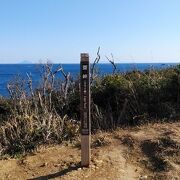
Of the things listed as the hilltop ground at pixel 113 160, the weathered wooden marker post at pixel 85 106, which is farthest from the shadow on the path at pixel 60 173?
the weathered wooden marker post at pixel 85 106

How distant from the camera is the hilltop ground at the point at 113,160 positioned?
7430 millimetres

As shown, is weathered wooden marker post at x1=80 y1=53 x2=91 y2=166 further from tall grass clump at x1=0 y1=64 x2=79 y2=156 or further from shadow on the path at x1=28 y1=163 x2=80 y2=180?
tall grass clump at x1=0 y1=64 x2=79 y2=156

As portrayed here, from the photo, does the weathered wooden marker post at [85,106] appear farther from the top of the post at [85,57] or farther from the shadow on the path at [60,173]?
the shadow on the path at [60,173]

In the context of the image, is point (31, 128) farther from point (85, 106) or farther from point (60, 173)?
point (85, 106)

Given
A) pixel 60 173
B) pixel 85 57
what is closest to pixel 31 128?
pixel 60 173

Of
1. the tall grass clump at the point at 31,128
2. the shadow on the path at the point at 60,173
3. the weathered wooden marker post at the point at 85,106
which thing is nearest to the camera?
the shadow on the path at the point at 60,173

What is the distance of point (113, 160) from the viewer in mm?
7895

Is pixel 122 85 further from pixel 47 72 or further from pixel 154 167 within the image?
pixel 154 167

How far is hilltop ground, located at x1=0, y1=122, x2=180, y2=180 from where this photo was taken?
743cm

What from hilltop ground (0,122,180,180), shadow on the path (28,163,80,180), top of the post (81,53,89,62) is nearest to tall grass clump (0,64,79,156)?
hilltop ground (0,122,180,180)

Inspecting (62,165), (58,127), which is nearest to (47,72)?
(58,127)

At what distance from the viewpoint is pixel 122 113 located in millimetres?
10797

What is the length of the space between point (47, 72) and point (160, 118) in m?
3.42

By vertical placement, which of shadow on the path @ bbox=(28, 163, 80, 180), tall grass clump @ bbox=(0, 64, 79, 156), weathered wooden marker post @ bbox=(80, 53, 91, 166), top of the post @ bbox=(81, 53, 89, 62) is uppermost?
top of the post @ bbox=(81, 53, 89, 62)
